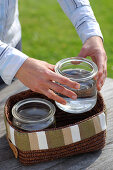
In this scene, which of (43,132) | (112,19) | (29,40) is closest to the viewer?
(43,132)

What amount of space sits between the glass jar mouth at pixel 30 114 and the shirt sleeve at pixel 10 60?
120mm

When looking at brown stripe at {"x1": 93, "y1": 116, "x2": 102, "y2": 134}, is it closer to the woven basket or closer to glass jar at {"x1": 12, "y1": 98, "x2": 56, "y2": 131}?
the woven basket

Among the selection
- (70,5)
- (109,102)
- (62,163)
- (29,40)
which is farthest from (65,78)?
(29,40)

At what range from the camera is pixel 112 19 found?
167 inches

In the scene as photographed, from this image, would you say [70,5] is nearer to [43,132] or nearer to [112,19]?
[43,132]

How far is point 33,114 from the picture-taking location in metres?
1.18

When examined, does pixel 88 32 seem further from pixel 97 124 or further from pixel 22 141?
pixel 22 141

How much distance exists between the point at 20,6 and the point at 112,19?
1.36 meters

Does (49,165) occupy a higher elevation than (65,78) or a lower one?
lower

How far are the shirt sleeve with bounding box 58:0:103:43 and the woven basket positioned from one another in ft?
1.38

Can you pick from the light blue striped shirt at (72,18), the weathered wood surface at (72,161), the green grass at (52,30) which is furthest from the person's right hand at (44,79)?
the green grass at (52,30)

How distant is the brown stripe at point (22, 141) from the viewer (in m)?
1.05

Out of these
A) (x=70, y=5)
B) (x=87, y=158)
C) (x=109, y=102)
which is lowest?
(x=109, y=102)

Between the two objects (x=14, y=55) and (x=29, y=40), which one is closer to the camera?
(x=14, y=55)
